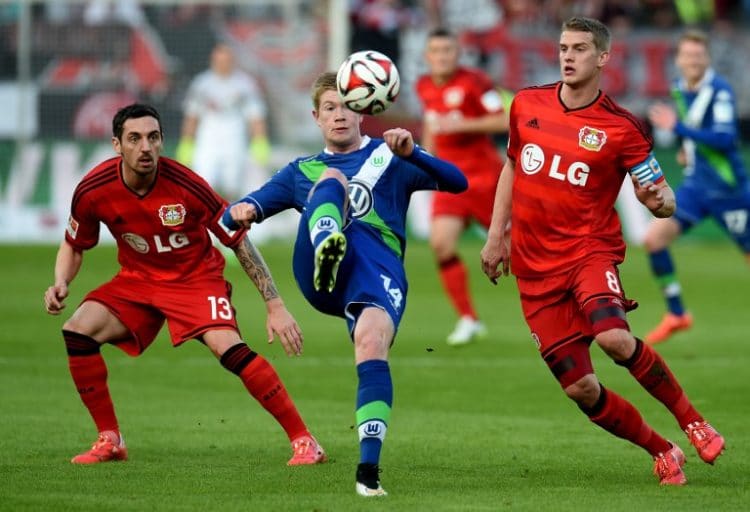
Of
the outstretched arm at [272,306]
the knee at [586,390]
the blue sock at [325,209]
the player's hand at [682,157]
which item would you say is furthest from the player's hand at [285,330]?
the player's hand at [682,157]

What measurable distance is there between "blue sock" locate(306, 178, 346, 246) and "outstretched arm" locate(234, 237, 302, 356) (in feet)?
2.15

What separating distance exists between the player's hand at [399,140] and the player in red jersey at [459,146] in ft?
22.8

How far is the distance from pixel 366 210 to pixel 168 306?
1343mm

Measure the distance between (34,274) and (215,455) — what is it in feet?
38.4

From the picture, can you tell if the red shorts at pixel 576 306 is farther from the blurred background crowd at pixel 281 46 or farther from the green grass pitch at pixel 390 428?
the blurred background crowd at pixel 281 46

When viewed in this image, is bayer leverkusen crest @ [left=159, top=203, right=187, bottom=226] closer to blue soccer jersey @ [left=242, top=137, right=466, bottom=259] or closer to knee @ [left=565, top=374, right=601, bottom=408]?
blue soccer jersey @ [left=242, top=137, right=466, bottom=259]

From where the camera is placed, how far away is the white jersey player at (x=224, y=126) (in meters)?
21.5

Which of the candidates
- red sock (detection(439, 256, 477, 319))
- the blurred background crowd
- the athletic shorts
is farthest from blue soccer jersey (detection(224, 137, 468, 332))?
the blurred background crowd

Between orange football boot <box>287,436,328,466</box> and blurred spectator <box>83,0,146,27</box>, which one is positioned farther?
blurred spectator <box>83,0,146,27</box>

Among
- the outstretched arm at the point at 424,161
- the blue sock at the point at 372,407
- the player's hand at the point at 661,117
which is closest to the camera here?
the blue sock at the point at 372,407

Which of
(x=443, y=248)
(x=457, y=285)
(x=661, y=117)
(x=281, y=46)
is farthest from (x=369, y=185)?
(x=281, y=46)

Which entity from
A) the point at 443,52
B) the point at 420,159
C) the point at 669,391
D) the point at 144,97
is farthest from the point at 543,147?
the point at 144,97

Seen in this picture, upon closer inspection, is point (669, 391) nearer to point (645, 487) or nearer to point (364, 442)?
→ point (645, 487)

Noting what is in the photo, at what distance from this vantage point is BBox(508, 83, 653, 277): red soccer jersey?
24.9 feet
